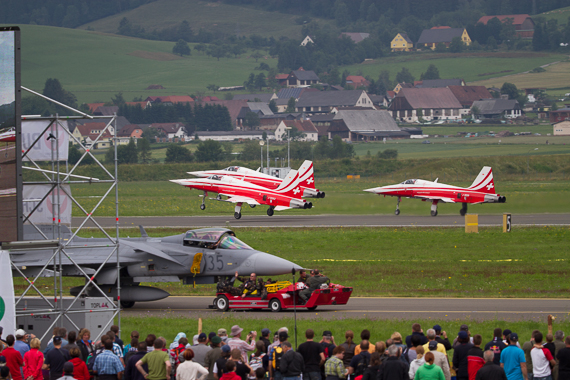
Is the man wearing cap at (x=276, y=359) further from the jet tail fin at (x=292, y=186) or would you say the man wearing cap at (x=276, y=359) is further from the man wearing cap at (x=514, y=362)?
the jet tail fin at (x=292, y=186)

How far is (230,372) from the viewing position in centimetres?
1059

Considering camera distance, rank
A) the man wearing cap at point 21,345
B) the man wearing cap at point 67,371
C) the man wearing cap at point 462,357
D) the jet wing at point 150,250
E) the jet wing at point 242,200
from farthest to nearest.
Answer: the jet wing at point 242,200 → the jet wing at point 150,250 → the man wearing cap at point 21,345 → the man wearing cap at point 462,357 → the man wearing cap at point 67,371

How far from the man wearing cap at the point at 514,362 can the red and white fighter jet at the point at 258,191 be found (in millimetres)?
34131

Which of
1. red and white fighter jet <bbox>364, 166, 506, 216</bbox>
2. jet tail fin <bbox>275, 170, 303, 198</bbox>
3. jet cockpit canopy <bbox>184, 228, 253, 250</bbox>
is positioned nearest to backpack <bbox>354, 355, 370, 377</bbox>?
jet cockpit canopy <bbox>184, 228, 253, 250</bbox>

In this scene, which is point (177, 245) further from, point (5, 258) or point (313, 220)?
point (313, 220)

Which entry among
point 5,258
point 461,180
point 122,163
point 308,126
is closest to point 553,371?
point 5,258

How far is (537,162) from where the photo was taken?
84.2 m

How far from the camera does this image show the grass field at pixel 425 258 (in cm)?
2434

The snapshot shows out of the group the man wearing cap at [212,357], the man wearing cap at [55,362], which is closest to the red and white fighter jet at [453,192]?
the man wearing cap at [212,357]

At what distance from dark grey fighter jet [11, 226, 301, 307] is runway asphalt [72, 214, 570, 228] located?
71.3ft

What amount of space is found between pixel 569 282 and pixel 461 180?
5582cm

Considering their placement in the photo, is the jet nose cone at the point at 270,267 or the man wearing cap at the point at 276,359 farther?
the jet nose cone at the point at 270,267

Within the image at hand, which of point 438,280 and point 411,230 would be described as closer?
point 438,280

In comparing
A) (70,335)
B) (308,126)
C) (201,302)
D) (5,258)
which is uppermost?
(308,126)
